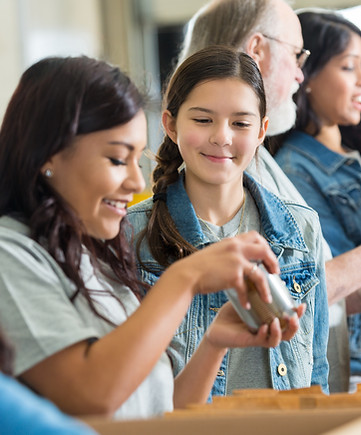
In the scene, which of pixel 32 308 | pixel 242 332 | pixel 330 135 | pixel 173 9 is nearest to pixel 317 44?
pixel 330 135

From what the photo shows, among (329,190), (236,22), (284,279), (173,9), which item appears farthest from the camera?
(173,9)

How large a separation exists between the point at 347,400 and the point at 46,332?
1.12 ft

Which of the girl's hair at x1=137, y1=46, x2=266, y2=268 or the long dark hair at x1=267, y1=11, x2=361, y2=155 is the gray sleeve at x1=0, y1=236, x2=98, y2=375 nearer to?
the girl's hair at x1=137, y1=46, x2=266, y2=268

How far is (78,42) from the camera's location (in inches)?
204

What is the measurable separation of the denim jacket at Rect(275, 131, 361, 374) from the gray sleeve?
1.18m

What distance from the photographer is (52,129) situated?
39.0 inches

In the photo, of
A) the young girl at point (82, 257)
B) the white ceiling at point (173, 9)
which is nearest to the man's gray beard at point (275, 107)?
the young girl at point (82, 257)

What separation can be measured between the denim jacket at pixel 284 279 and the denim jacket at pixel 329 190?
41 cm

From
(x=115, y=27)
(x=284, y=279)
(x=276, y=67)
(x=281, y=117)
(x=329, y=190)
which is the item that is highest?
(x=276, y=67)

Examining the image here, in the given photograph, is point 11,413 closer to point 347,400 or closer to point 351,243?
point 347,400

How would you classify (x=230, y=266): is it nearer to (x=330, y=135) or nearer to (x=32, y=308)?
(x=32, y=308)

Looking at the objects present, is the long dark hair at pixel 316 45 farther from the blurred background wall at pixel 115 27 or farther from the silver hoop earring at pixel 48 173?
the blurred background wall at pixel 115 27

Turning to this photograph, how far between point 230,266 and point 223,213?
0.57 metres

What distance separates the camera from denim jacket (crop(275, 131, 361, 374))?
2.04 meters
